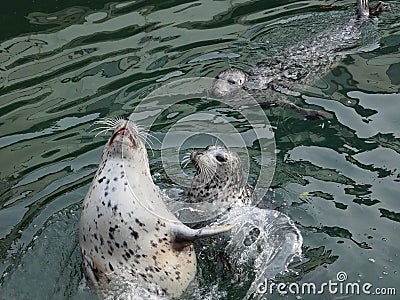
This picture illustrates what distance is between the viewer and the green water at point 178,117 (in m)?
5.42

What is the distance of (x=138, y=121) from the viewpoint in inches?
286

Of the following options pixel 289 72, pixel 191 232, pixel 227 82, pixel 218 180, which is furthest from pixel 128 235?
pixel 289 72

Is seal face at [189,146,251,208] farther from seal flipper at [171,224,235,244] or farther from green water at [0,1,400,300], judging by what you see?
seal flipper at [171,224,235,244]

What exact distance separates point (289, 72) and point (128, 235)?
3764 millimetres

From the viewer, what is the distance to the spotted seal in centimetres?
759

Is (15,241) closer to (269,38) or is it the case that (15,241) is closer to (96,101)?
(96,101)

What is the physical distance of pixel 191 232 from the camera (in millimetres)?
4645

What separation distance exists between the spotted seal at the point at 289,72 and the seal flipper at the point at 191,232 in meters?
2.83

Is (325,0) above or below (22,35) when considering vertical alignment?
below

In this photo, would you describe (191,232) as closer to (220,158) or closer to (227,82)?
(220,158)

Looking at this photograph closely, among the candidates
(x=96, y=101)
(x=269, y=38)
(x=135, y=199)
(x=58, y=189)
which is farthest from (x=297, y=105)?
(x=135, y=199)

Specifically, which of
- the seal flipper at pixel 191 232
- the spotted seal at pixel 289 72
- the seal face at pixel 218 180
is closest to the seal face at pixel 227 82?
the spotted seal at pixel 289 72

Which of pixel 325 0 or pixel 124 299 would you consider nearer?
pixel 124 299

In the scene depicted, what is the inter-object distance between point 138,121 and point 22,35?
2.50 metres
